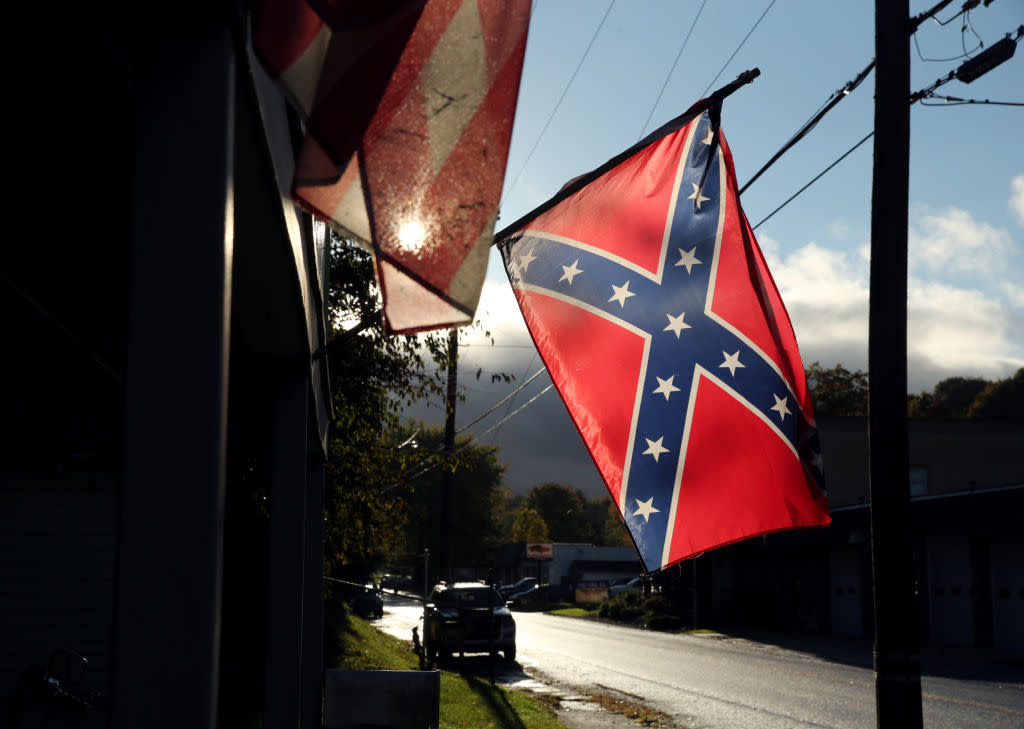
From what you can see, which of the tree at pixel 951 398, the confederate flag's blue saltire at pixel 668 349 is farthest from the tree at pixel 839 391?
the confederate flag's blue saltire at pixel 668 349

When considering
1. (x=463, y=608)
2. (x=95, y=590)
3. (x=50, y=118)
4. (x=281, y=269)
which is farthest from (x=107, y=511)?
(x=463, y=608)

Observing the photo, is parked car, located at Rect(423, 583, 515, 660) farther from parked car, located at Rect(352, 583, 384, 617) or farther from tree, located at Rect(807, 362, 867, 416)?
tree, located at Rect(807, 362, 867, 416)

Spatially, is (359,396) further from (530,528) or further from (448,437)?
(530,528)

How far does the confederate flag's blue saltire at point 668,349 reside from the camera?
5.59 metres

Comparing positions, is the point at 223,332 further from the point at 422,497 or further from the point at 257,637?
the point at 422,497

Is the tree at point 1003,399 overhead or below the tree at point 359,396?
overhead

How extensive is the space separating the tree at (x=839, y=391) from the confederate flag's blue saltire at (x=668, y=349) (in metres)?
66.1

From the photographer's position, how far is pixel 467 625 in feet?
75.5

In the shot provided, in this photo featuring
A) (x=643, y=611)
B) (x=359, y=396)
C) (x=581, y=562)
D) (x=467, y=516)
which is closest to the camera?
(x=359, y=396)

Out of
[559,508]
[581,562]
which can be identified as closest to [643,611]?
[581,562]

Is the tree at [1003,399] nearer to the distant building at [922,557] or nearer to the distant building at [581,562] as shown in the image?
the distant building at [922,557]

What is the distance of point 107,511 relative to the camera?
1126 cm

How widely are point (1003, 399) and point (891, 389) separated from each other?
70.6m

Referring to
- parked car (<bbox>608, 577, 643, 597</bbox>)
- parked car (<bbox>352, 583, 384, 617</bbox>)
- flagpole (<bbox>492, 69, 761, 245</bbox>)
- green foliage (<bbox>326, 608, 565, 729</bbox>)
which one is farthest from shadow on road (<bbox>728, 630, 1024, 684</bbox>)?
parked car (<bbox>608, 577, 643, 597</bbox>)
